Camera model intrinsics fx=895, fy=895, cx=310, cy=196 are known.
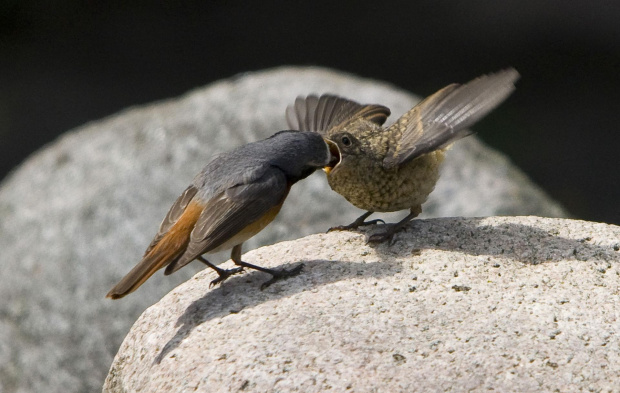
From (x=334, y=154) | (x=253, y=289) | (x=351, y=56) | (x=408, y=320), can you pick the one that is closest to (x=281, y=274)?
(x=253, y=289)

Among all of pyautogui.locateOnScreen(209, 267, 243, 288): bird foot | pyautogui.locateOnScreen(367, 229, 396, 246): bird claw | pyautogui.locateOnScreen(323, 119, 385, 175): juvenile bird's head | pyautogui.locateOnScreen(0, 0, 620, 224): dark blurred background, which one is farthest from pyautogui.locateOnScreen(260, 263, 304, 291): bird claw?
pyautogui.locateOnScreen(0, 0, 620, 224): dark blurred background

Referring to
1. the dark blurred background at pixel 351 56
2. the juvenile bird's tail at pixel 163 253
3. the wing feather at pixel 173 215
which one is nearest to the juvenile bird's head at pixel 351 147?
the wing feather at pixel 173 215

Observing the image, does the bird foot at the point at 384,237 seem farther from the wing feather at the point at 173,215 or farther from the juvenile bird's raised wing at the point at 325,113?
the juvenile bird's raised wing at the point at 325,113

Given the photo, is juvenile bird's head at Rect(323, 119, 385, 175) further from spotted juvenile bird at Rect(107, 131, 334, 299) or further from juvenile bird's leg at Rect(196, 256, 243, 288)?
juvenile bird's leg at Rect(196, 256, 243, 288)

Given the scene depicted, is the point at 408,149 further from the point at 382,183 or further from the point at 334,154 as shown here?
the point at 334,154

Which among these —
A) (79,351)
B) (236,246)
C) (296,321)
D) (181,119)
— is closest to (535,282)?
(296,321)

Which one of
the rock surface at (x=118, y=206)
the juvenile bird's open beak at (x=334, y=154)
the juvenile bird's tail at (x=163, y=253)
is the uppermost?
the juvenile bird's open beak at (x=334, y=154)
